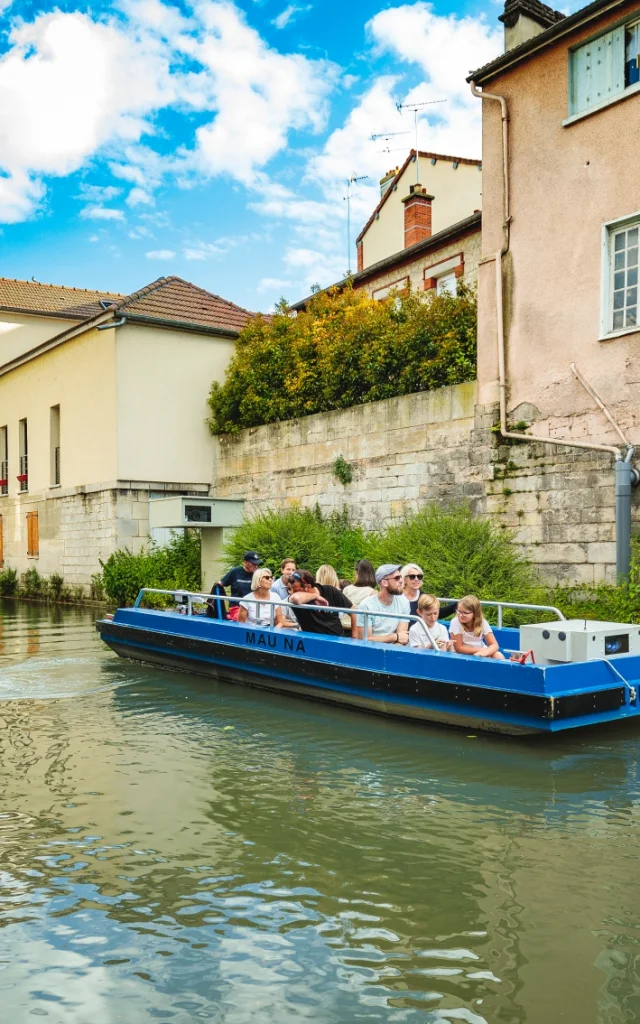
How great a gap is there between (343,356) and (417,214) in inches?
336

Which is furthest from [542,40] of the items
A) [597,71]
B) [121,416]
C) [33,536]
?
[33,536]

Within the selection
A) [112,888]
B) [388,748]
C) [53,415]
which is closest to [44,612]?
[53,415]

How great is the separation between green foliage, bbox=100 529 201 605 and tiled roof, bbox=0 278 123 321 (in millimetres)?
11880

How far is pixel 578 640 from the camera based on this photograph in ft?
20.9

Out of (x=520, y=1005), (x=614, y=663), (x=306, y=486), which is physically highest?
(x=306, y=486)

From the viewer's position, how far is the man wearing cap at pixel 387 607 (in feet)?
24.9

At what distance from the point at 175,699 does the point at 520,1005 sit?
576 centimetres

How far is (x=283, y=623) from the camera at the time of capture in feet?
27.8

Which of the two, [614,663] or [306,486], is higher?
[306,486]

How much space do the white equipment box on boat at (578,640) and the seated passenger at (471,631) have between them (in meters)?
0.46

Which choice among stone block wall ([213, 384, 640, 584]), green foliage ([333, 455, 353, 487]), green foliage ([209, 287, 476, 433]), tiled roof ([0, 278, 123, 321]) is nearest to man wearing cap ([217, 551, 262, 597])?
stone block wall ([213, 384, 640, 584])

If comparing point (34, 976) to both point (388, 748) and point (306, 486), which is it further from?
point (306, 486)

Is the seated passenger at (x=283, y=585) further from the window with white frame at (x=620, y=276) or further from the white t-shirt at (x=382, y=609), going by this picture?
the window with white frame at (x=620, y=276)

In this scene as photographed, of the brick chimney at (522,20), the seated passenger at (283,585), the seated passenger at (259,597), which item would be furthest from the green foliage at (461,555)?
the brick chimney at (522,20)
